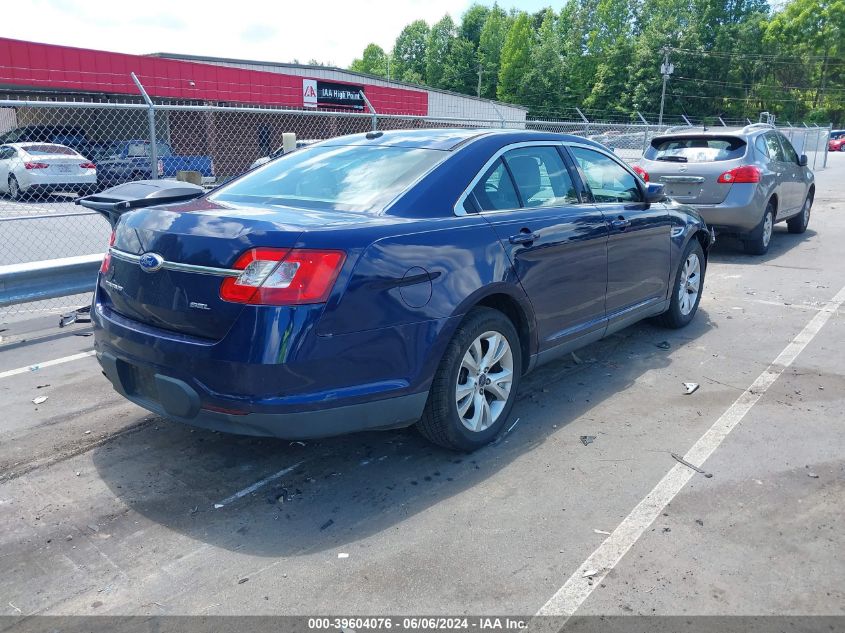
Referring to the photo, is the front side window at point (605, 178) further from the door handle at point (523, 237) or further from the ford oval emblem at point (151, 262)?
the ford oval emblem at point (151, 262)

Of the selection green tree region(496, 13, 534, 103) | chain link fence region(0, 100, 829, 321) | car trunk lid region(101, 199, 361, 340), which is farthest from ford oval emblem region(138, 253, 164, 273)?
green tree region(496, 13, 534, 103)

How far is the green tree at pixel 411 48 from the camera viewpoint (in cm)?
12625

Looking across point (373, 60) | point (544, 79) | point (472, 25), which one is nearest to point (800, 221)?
point (544, 79)

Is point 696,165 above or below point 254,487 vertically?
above

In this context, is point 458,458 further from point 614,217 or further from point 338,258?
point 614,217

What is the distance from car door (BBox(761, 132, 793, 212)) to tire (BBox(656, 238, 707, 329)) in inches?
177

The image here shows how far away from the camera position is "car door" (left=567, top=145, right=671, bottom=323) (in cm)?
498

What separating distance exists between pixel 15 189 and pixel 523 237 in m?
12.8

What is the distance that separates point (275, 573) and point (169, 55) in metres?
33.7

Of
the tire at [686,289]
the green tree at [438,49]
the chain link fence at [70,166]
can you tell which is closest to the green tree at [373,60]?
the green tree at [438,49]

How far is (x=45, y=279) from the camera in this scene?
590 centimetres

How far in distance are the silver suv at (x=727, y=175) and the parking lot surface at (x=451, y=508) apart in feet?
16.3

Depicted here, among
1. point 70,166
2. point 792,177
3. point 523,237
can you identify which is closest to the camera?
point 523,237

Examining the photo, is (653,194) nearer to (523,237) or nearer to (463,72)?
(523,237)
